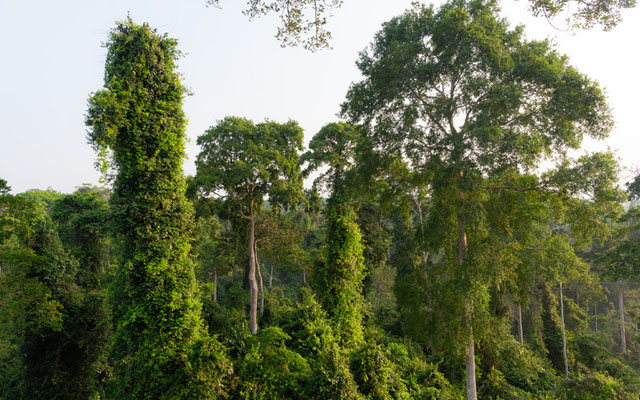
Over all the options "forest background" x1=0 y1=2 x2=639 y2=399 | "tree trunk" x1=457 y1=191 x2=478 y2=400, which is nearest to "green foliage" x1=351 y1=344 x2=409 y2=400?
"forest background" x1=0 y1=2 x2=639 y2=399

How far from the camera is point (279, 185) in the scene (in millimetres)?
17172

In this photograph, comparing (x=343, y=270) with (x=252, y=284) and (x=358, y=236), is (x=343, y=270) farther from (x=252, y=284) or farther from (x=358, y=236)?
Answer: (x=252, y=284)

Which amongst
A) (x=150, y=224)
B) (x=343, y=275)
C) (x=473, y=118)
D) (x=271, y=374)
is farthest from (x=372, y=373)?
(x=473, y=118)

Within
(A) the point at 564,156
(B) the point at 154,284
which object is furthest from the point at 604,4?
(B) the point at 154,284

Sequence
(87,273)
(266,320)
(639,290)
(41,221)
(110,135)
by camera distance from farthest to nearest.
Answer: (639,290) < (266,320) < (87,273) < (41,221) < (110,135)

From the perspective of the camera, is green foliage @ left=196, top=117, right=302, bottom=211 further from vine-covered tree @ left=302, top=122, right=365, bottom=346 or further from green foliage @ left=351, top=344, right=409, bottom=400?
green foliage @ left=351, top=344, right=409, bottom=400

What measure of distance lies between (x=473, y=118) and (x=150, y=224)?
9063 mm

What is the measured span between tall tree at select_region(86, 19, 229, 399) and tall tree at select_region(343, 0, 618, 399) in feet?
21.3

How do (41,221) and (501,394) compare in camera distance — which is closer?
(41,221)

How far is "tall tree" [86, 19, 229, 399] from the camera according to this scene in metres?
6.86

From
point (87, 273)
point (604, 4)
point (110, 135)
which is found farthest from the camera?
point (87, 273)

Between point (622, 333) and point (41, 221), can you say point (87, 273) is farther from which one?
point (622, 333)

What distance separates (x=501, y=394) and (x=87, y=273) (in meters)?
19.6

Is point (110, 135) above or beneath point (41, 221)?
above
